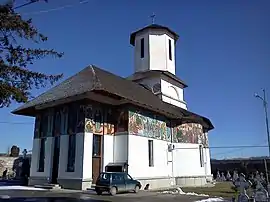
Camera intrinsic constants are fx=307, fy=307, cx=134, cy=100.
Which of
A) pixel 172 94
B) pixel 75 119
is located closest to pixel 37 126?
pixel 75 119

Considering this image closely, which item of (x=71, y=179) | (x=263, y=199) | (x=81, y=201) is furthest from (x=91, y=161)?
(x=263, y=199)

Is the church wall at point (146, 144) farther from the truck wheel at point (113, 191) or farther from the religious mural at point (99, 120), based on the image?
the truck wheel at point (113, 191)

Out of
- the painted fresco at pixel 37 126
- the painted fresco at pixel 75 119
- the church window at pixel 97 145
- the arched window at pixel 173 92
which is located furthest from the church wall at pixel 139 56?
the church window at pixel 97 145

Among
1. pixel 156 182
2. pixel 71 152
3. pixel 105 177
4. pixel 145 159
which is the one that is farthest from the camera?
pixel 156 182

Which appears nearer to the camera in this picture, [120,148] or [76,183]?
[76,183]

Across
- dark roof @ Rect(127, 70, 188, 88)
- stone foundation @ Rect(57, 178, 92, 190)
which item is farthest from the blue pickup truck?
dark roof @ Rect(127, 70, 188, 88)

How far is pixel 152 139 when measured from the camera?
26.9 meters

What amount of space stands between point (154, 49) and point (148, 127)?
39.9 ft

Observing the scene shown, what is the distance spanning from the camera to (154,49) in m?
35.5

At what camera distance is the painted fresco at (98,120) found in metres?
22.9

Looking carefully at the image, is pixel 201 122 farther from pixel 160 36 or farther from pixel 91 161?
pixel 91 161

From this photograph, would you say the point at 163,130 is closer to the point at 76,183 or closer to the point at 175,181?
the point at 175,181

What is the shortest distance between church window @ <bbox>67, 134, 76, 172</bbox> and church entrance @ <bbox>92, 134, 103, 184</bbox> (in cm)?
148

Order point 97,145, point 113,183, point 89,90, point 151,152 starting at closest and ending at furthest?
1. point 113,183
2. point 89,90
3. point 97,145
4. point 151,152
